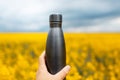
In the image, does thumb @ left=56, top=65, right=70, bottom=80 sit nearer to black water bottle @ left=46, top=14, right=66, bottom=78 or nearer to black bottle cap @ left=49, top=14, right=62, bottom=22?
black water bottle @ left=46, top=14, right=66, bottom=78

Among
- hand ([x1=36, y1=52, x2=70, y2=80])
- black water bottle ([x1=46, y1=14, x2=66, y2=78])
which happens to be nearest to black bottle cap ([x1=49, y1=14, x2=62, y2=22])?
black water bottle ([x1=46, y1=14, x2=66, y2=78])

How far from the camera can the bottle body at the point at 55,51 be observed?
307 cm

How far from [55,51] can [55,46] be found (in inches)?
1.2

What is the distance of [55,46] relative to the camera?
3080 millimetres

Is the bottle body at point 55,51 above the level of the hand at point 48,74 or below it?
above

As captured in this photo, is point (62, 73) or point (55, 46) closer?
point (62, 73)

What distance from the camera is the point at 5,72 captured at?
430 cm

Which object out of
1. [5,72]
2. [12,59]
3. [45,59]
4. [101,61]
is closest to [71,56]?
[101,61]

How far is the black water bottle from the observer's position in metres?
3.06

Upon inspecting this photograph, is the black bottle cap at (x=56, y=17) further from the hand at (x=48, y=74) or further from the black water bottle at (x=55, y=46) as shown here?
the hand at (x=48, y=74)

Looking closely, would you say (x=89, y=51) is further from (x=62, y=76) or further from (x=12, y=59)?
(x=62, y=76)

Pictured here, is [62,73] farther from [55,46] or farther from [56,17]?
[56,17]

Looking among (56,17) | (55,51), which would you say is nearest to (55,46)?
(55,51)

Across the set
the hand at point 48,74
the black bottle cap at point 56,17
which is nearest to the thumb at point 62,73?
the hand at point 48,74
